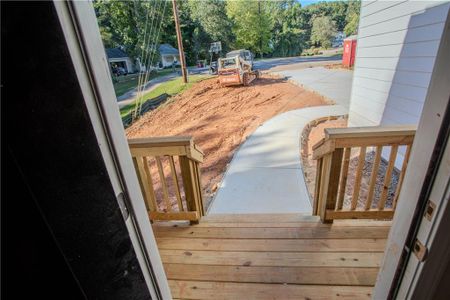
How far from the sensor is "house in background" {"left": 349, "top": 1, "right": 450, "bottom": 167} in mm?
2729

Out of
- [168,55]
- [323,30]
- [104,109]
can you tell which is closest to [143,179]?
[104,109]

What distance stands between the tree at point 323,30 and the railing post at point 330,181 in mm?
34896

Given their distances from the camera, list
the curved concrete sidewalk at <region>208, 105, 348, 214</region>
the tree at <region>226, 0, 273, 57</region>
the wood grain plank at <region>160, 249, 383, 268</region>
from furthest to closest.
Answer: the tree at <region>226, 0, 273, 57</region>
the curved concrete sidewalk at <region>208, 105, 348, 214</region>
the wood grain plank at <region>160, 249, 383, 268</region>

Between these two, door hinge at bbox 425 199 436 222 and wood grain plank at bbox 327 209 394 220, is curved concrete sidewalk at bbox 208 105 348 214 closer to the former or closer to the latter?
wood grain plank at bbox 327 209 394 220

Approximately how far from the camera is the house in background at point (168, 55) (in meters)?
23.0

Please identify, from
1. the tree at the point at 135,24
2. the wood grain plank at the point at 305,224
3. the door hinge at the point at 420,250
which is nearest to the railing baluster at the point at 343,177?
the wood grain plank at the point at 305,224

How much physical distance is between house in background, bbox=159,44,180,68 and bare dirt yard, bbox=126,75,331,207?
12.6m

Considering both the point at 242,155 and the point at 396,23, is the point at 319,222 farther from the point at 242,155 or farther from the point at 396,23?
the point at 396,23

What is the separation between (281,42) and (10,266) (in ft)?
118

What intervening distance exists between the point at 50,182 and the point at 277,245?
1.71 metres

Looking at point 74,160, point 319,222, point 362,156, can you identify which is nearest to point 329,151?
point 362,156

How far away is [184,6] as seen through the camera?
20469mm

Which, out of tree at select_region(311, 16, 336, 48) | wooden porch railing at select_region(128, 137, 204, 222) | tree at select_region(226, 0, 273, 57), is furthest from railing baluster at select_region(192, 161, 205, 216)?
tree at select_region(311, 16, 336, 48)

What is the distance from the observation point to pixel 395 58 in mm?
3336
